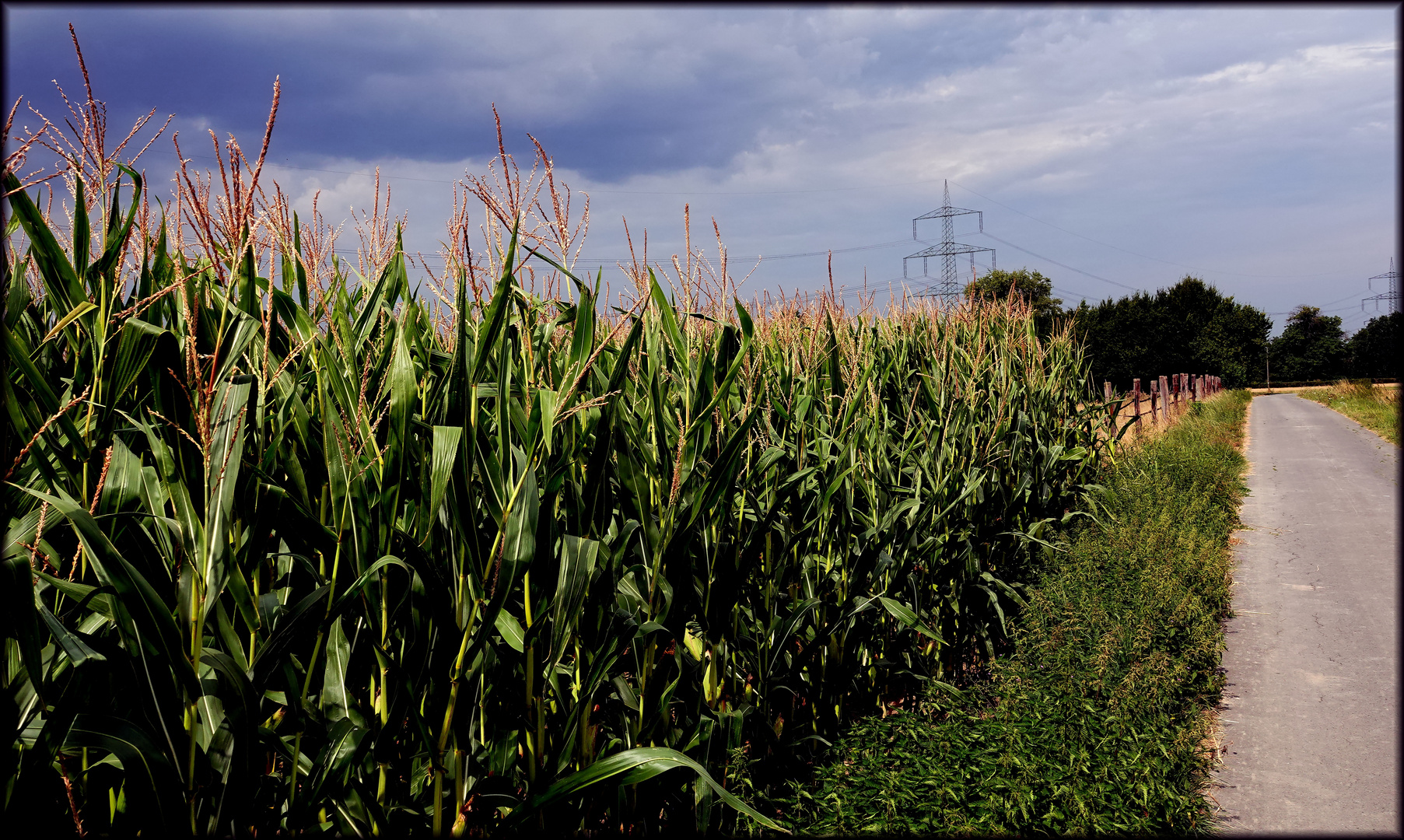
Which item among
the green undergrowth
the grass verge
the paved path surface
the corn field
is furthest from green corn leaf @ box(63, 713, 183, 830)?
the grass verge

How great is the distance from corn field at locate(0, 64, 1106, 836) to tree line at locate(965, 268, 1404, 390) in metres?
35.8

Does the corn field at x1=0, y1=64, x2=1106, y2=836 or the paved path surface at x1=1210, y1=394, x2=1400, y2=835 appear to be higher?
the corn field at x1=0, y1=64, x2=1106, y2=836

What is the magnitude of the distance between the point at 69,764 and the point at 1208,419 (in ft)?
55.5

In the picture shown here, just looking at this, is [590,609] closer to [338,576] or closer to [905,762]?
[338,576]

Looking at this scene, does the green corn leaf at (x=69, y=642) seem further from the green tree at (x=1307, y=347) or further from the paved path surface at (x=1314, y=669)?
the green tree at (x=1307, y=347)

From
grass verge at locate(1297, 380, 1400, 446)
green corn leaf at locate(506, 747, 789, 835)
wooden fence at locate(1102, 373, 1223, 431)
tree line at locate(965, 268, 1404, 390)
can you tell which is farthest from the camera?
tree line at locate(965, 268, 1404, 390)

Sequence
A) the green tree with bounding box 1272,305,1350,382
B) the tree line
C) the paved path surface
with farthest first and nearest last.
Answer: the green tree with bounding box 1272,305,1350,382 < the tree line < the paved path surface

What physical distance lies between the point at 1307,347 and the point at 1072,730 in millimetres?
60629

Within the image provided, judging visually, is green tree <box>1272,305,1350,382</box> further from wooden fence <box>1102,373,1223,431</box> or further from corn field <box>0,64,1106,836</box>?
corn field <box>0,64,1106,836</box>

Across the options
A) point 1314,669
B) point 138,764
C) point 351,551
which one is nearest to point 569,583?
point 351,551

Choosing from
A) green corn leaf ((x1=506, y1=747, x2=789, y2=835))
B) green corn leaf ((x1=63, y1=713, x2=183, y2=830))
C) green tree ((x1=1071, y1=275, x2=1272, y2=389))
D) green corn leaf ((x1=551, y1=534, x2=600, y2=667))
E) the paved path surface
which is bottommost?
the paved path surface

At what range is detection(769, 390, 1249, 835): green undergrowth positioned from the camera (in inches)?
97.6

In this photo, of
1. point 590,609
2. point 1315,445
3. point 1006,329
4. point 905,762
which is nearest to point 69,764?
point 590,609

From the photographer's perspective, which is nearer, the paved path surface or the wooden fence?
the paved path surface
